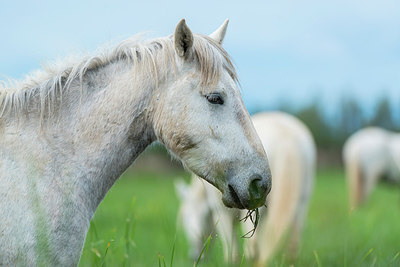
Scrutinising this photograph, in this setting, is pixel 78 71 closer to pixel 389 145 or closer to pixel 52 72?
pixel 52 72

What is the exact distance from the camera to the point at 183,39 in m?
2.63

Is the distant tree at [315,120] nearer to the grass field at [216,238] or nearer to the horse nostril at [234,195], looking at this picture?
the grass field at [216,238]

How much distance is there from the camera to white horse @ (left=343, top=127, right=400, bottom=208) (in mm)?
16172

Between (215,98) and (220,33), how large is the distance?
68 cm

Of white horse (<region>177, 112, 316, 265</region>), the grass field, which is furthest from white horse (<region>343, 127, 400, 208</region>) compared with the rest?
white horse (<region>177, 112, 316, 265</region>)

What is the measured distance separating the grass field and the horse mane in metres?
0.85

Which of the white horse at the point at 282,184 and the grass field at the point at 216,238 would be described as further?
the white horse at the point at 282,184

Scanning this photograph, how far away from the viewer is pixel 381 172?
651 inches

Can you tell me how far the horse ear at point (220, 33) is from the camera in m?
3.03

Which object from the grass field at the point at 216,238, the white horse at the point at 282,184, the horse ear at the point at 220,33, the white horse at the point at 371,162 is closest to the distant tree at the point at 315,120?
the grass field at the point at 216,238

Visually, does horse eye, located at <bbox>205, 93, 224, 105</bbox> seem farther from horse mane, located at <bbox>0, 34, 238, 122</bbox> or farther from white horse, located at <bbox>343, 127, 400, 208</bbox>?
white horse, located at <bbox>343, 127, 400, 208</bbox>

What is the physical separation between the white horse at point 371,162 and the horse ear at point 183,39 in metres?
14.8

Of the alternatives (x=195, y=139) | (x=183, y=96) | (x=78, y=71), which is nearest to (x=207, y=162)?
(x=195, y=139)

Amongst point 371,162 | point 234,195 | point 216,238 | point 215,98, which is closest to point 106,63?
point 215,98
